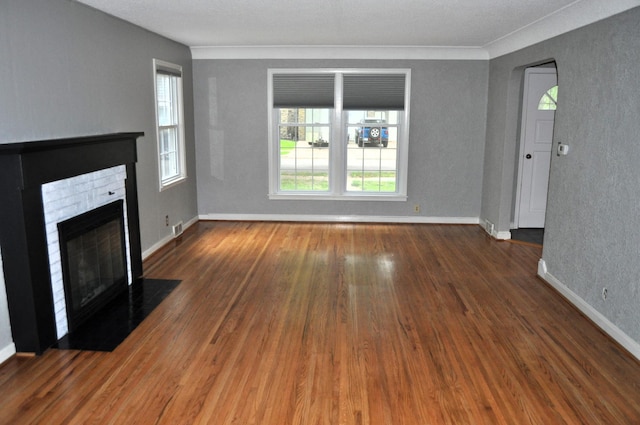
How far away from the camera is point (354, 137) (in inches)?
297

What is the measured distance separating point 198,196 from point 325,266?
3037 mm

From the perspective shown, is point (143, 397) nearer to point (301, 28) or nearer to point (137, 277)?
point (137, 277)

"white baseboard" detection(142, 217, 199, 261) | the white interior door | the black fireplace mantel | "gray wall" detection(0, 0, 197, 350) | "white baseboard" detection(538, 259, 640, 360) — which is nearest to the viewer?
the black fireplace mantel

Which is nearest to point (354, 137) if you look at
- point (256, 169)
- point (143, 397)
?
point (256, 169)

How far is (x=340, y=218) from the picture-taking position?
7.70 meters

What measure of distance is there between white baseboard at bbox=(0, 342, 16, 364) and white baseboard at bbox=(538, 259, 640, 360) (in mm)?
4249

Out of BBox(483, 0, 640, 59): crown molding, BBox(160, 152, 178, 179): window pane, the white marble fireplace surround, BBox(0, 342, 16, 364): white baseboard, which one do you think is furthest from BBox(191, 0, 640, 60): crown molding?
BBox(0, 342, 16, 364): white baseboard

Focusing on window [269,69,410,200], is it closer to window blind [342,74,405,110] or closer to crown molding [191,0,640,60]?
window blind [342,74,405,110]

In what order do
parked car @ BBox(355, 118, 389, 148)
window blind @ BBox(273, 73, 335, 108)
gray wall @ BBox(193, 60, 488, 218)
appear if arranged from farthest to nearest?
parked car @ BBox(355, 118, 389, 148) → window blind @ BBox(273, 73, 335, 108) → gray wall @ BBox(193, 60, 488, 218)

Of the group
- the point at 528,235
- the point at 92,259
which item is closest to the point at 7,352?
the point at 92,259

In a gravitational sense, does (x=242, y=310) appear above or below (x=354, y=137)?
below

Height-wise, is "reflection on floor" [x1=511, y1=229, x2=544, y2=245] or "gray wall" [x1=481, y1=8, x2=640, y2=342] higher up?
"gray wall" [x1=481, y1=8, x2=640, y2=342]

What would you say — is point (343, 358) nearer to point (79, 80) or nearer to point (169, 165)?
point (79, 80)

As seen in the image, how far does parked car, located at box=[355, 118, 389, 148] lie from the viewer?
7.48 m
